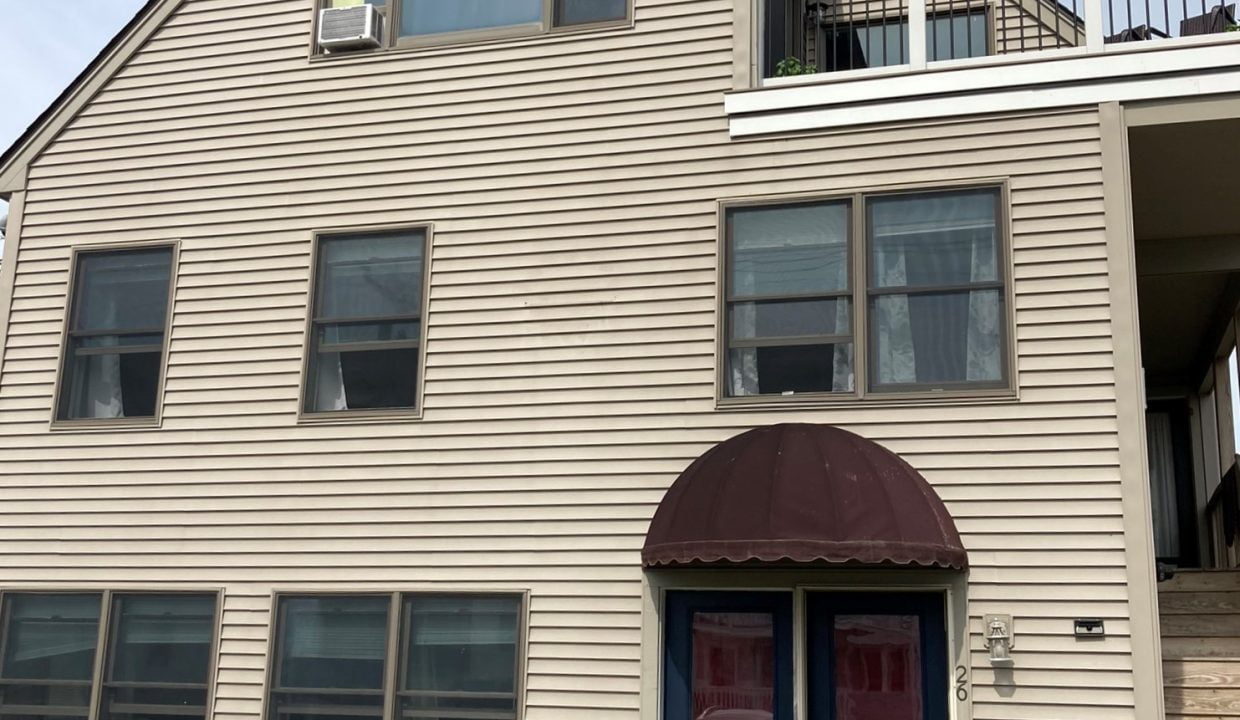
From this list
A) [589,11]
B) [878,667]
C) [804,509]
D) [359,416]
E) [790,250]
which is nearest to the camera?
[804,509]

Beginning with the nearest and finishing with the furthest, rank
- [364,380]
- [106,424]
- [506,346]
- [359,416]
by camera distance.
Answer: [506,346]
[359,416]
[364,380]
[106,424]

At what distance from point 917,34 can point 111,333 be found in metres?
6.72

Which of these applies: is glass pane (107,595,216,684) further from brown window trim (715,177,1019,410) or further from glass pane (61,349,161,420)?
brown window trim (715,177,1019,410)

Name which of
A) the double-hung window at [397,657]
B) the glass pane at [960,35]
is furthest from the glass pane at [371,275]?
the glass pane at [960,35]

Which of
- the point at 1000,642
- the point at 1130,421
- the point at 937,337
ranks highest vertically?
the point at 937,337

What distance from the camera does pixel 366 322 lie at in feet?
31.7

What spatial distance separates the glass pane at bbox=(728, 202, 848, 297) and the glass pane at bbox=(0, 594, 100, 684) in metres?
5.58

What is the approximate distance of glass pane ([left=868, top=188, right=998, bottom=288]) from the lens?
8.44 meters

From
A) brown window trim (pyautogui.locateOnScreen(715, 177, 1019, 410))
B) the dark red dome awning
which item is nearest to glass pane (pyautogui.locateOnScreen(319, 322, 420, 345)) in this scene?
brown window trim (pyautogui.locateOnScreen(715, 177, 1019, 410))

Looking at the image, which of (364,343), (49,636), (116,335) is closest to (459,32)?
(364,343)

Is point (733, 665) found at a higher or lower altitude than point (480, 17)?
lower

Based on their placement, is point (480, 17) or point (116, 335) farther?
point (116, 335)

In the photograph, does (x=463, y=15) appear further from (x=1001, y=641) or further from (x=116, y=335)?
(x=1001, y=641)

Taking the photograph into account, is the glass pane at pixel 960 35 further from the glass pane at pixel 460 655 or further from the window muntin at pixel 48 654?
the window muntin at pixel 48 654
